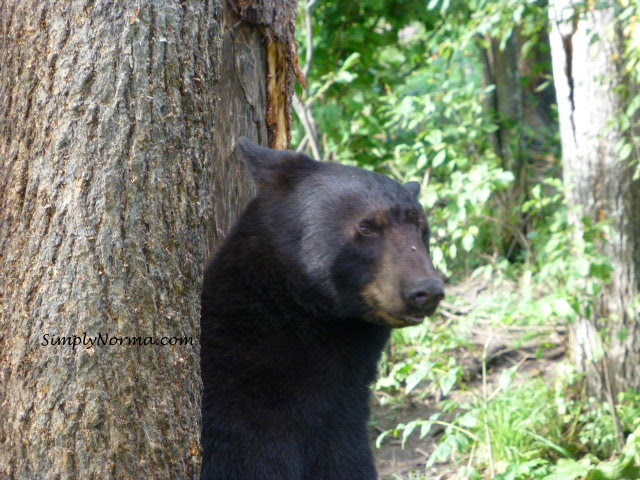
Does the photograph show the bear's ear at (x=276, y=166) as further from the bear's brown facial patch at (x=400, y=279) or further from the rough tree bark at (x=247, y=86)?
the bear's brown facial patch at (x=400, y=279)

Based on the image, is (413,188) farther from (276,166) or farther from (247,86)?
(247,86)

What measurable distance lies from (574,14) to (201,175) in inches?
168

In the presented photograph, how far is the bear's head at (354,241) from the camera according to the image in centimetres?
282

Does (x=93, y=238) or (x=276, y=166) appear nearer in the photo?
(x=93, y=238)

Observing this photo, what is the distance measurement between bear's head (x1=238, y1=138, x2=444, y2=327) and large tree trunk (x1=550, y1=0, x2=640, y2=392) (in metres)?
3.22

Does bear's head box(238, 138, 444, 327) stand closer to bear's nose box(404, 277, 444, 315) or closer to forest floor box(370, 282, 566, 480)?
bear's nose box(404, 277, 444, 315)

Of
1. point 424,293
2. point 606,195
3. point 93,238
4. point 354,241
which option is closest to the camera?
point 93,238

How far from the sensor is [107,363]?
215cm

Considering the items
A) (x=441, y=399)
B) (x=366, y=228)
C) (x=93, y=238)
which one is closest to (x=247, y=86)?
(x=366, y=228)

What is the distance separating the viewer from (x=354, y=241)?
295cm

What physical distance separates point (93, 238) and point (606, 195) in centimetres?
483

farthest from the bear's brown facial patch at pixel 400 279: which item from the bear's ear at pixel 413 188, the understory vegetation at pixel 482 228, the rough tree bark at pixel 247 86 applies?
the understory vegetation at pixel 482 228

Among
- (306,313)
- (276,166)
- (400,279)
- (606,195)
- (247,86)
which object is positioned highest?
(247,86)

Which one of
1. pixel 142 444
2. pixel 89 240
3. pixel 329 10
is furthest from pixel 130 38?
pixel 329 10
